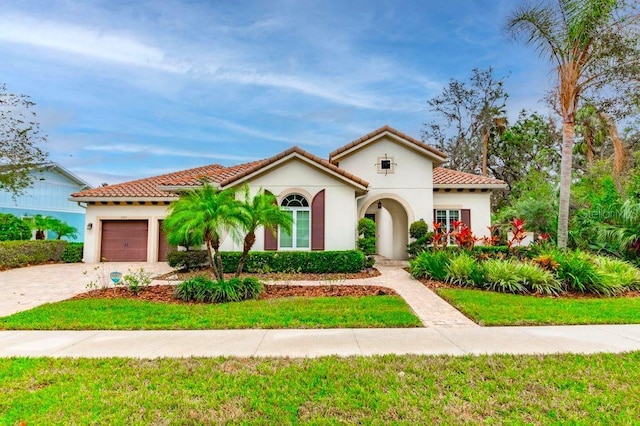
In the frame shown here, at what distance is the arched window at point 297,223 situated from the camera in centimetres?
1602

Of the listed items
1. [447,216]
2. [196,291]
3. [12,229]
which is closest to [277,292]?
[196,291]

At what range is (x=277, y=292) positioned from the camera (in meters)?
10.8

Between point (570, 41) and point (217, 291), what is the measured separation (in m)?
16.7

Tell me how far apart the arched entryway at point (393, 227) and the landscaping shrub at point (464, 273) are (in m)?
6.80

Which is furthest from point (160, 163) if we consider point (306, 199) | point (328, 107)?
point (306, 199)

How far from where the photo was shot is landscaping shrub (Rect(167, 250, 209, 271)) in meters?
16.0

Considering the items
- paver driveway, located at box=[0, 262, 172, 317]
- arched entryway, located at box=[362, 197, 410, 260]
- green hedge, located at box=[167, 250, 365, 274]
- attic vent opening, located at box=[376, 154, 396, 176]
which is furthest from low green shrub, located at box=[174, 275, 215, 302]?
attic vent opening, located at box=[376, 154, 396, 176]

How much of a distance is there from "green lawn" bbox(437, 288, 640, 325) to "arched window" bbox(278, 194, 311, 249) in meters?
7.01

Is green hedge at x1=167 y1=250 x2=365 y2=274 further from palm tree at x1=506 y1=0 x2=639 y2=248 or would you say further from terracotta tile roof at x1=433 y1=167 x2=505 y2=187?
palm tree at x1=506 y1=0 x2=639 y2=248

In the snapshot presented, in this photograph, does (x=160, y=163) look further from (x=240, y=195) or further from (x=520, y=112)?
(x=520, y=112)

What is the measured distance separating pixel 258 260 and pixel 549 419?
40.6 feet

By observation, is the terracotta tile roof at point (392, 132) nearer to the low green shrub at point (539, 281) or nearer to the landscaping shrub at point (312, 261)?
the landscaping shrub at point (312, 261)

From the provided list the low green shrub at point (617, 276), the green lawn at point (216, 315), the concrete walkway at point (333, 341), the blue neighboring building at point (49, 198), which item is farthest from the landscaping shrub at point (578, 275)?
the blue neighboring building at point (49, 198)

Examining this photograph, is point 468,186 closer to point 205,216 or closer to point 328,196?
point 328,196
